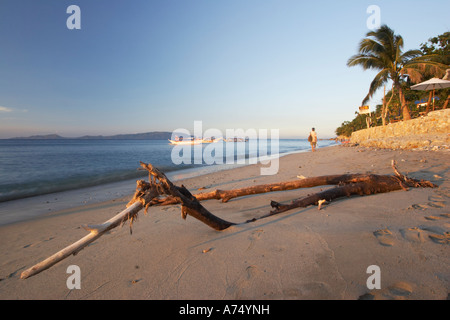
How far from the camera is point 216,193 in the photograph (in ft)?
15.4

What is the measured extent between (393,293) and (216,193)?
3.53 metres

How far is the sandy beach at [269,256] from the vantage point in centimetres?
167

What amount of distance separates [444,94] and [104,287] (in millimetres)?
25835

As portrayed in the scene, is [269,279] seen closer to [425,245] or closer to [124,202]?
[425,245]

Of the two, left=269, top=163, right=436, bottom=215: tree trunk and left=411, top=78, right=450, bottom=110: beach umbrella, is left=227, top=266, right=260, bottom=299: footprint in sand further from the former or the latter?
left=411, top=78, right=450, bottom=110: beach umbrella

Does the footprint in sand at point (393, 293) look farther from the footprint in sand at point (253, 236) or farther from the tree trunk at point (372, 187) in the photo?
the tree trunk at point (372, 187)

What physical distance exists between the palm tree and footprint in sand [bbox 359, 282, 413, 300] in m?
20.3

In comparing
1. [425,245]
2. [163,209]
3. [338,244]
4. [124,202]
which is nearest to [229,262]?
[338,244]

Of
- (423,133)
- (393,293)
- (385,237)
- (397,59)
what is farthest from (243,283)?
(397,59)

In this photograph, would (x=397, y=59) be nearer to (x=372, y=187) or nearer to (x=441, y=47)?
(x=441, y=47)

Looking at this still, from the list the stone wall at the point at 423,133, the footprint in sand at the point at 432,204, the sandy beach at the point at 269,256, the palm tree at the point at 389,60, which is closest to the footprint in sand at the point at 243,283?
the sandy beach at the point at 269,256

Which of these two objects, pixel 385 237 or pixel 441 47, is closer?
pixel 385 237

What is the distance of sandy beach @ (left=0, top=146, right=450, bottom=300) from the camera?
167 cm

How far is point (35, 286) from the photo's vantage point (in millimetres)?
2084
